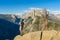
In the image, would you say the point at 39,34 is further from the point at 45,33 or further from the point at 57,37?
the point at 57,37

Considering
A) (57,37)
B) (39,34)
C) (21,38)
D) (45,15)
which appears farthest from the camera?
(45,15)

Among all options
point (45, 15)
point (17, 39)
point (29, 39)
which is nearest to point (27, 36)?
point (29, 39)

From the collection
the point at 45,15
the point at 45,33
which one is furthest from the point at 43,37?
the point at 45,15

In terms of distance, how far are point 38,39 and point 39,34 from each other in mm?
1436

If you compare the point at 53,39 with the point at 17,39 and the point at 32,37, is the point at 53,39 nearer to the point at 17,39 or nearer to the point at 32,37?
the point at 32,37

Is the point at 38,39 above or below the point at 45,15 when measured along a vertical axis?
below

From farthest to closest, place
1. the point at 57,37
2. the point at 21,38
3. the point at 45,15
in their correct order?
the point at 45,15 < the point at 21,38 < the point at 57,37

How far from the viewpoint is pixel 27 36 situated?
5541 cm

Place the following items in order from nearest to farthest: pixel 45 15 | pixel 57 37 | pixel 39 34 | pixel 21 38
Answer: pixel 57 37 < pixel 39 34 < pixel 21 38 < pixel 45 15

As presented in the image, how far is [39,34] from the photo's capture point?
53031 mm

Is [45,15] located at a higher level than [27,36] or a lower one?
higher

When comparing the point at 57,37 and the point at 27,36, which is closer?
the point at 57,37

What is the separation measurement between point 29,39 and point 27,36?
140 cm

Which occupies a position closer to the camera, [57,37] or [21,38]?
[57,37]
